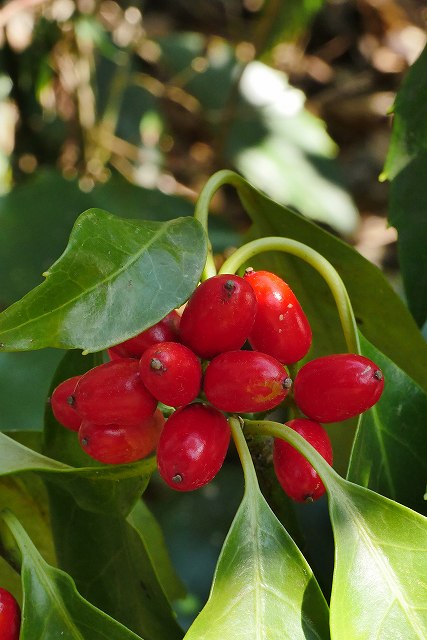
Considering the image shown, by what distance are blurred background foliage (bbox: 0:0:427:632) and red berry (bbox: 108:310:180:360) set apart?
0.43 meters

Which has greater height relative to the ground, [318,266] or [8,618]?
[318,266]

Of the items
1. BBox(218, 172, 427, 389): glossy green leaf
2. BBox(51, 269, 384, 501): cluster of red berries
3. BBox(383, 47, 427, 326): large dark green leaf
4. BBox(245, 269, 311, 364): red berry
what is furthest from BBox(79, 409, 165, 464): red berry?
BBox(383, 47, 427, 326): large dark green leaf

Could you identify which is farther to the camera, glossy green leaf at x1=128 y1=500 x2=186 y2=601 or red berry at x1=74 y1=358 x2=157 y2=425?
glossy green leaf at x1=128 y1=500 x2=186 y2=601

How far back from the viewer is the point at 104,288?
0.60 m

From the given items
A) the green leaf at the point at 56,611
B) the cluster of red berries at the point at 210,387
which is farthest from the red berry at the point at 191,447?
the green leaf at the point at 56,611

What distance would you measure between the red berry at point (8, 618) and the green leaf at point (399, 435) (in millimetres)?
306

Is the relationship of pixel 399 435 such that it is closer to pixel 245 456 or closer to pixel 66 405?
pixel 245 456

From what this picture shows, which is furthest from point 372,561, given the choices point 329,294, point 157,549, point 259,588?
point 157,549

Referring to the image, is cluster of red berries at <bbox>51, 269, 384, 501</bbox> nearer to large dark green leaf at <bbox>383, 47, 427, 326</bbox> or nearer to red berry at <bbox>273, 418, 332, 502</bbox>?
red berry at <bbox>273, 418, 332, 502</bbox>

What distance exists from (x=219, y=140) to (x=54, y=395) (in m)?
1.35

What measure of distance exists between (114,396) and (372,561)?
0.69ft

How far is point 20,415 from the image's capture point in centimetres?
113

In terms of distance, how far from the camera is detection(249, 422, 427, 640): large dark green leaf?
1.88 ft

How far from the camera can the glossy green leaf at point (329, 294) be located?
822 mm
